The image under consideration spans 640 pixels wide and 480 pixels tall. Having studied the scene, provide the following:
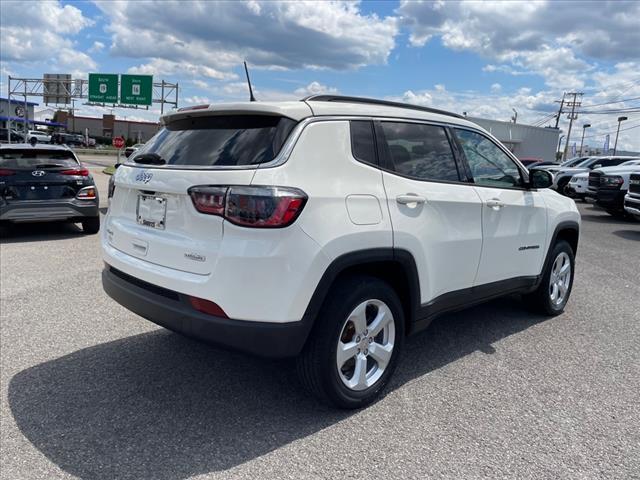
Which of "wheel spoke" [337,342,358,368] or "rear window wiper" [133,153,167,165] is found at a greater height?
"rear window wiper" [133,153,167,165]

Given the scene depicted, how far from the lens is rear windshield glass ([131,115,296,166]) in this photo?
2998 millimetres

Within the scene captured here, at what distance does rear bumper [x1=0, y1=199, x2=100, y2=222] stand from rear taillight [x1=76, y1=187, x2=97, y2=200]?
2.7 inches

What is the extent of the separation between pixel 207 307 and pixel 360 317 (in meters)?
0.94

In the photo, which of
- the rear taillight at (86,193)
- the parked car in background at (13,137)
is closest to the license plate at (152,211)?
the rear taillight at (86,193)

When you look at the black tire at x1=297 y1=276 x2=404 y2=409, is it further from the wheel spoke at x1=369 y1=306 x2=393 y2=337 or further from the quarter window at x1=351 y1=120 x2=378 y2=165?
the quarter window at x1=351 y1=120 x2=378 y2=165

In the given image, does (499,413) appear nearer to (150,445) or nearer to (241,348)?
(241,348)

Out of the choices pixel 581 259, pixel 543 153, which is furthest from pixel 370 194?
pixel 543 153

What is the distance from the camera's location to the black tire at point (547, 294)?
5.25 m

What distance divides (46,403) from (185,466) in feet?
3.89

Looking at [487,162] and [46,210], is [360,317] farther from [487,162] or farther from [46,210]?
[46,210]

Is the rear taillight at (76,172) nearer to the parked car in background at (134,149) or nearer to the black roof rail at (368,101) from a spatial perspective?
the parked car in background at (134,149)

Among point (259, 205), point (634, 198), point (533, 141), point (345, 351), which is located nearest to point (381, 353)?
point (345, 351)

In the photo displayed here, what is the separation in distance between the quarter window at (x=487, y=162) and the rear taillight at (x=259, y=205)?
197 cm

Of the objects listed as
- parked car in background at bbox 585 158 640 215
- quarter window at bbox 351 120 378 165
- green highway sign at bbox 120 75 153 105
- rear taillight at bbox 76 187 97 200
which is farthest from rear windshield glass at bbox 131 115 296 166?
green highway sign at bbox 120 75 153 105
